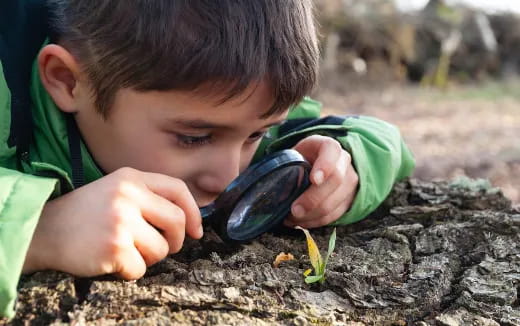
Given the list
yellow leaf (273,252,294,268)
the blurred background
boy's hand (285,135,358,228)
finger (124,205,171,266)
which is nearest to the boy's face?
boy's hand (285,135,358,228)

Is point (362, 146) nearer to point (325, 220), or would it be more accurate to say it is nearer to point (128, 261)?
point (325, 220)

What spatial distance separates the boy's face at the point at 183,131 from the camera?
1840 mm

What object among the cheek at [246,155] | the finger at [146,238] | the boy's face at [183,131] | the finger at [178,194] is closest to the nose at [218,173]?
the boy's face at [183,131]

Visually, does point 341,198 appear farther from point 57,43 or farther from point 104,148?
point 57,43

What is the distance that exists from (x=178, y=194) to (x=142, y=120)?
0.41m

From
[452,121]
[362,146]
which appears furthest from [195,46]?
[452,121]

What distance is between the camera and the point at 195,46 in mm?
1775

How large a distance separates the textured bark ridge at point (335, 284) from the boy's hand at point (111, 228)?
5 centimetres

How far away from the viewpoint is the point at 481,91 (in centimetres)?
1041

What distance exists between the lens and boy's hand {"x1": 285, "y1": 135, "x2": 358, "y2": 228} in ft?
6.79

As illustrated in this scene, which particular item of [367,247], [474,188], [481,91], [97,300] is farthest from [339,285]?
[481,91]

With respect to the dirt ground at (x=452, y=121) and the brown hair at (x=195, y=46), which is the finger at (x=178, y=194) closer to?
the brown hair at (x=195, y=46)

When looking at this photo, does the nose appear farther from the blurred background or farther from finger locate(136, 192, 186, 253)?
the blurred background

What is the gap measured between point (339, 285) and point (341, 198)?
60cm
